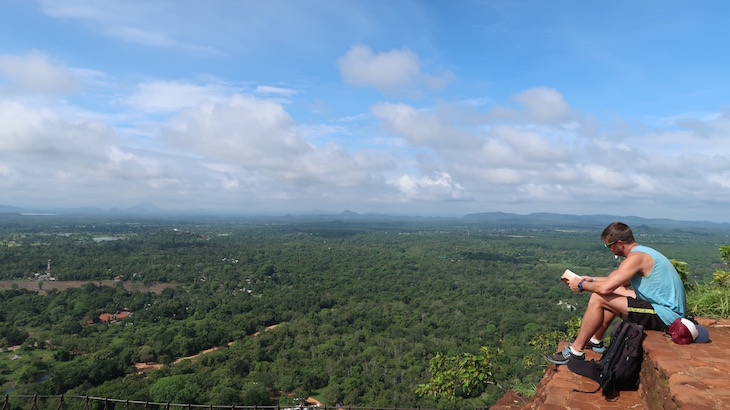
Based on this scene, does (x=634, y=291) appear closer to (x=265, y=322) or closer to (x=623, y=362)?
(x=623, y=362)

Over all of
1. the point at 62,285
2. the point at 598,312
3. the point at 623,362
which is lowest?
the point at 62,285

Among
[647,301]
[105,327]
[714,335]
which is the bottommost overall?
[105,327]

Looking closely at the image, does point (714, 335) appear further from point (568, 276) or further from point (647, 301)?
point (568, 276)

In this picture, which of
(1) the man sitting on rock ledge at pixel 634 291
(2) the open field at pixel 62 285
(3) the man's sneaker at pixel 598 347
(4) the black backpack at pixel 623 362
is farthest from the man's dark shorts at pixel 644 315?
(2) the open field at pixel 62 285

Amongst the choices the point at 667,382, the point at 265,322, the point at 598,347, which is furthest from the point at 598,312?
the point at 265,322

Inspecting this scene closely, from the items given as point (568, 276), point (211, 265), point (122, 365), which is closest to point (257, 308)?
point (122, 365)

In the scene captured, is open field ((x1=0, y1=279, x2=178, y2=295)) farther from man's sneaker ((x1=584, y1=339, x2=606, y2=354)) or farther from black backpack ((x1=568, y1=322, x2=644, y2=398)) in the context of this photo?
black backpack ((x1=568, y1=322, x2=644, y2=398))
